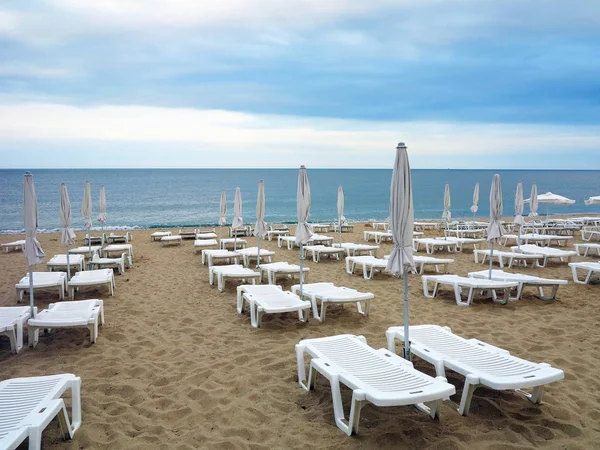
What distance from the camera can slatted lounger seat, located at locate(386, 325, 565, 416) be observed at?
10.8ft

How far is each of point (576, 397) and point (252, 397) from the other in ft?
9.75

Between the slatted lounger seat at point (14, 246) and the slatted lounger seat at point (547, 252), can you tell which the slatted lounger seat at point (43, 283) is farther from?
the slatted lounger seat at point (547, 252)

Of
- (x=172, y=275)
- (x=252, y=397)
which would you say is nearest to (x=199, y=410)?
(x=252, y=397)

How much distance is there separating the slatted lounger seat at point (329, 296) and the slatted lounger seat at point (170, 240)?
8.85 metres

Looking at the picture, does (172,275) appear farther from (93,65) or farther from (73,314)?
(93,65)

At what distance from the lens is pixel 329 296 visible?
6199mm

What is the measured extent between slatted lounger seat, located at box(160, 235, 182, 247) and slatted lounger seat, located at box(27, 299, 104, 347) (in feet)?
28.4

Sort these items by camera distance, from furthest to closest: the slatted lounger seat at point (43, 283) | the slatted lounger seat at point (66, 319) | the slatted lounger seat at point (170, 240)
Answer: the slatted lounger seat at point (170, 240) < the slatted lounger seat at point (43, 283) < the slatted lounger seat at point (66, 319)

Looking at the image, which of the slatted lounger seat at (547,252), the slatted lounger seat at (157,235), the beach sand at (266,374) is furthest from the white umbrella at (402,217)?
the slatted lounger seat at (157,235)

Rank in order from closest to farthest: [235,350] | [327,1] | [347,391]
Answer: [347,391]
[235,350]
[327,1]

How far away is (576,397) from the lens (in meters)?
3.71

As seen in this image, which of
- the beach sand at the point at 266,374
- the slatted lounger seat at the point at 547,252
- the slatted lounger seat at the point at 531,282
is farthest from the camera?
the slatted lounger seat at the point at 547,252

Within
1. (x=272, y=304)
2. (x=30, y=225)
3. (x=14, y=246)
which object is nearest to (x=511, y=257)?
(x=272, y=304)

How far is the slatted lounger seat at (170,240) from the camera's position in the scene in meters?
14.4
